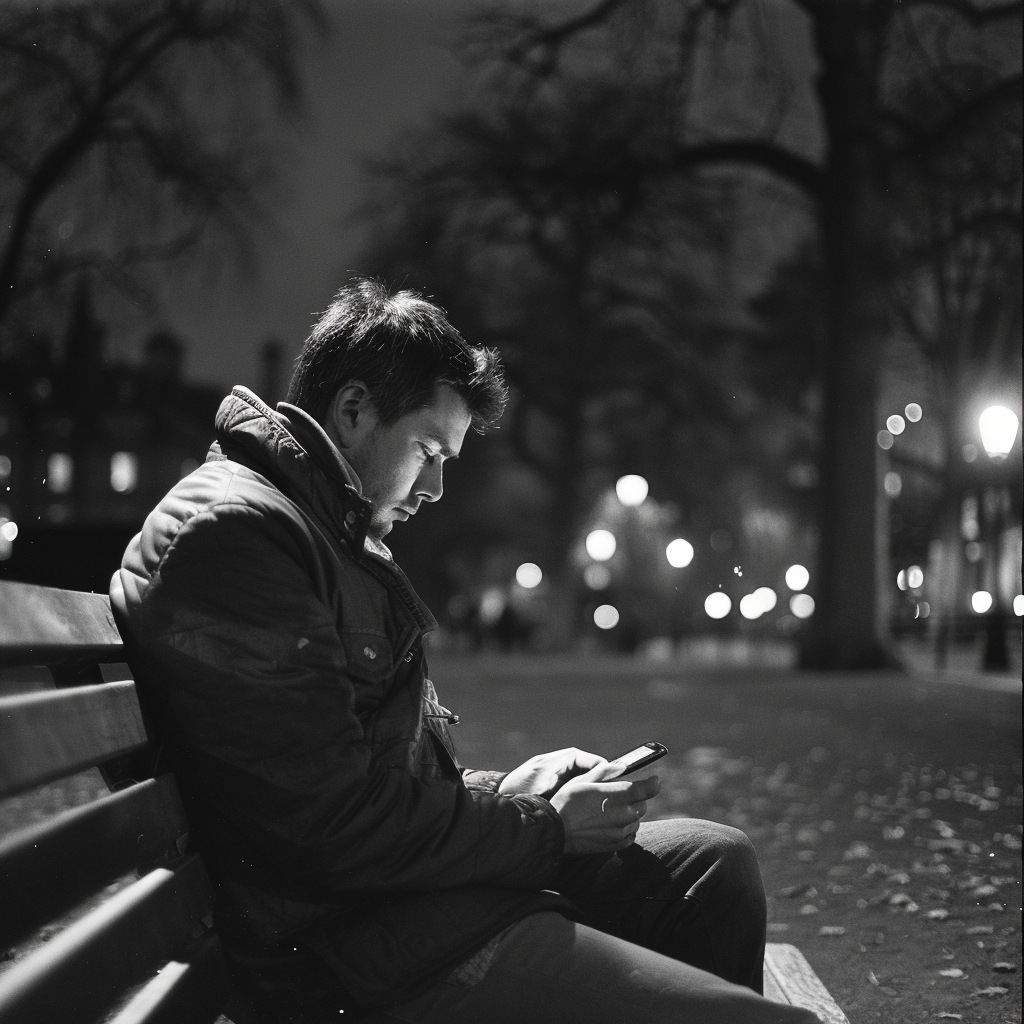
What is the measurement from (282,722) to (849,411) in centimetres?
1823

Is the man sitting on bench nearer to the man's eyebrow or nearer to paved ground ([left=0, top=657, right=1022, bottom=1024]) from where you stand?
the man's eyebrow

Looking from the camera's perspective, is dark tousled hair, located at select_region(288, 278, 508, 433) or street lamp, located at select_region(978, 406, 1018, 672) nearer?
dark tousled hair, located at select_region(288, 278, 508, 433)

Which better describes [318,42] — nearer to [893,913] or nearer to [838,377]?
[893,913]

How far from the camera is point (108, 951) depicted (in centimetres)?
160

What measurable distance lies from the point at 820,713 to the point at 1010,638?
8.13 meters

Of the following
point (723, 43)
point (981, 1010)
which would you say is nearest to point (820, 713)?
point (723, 43)

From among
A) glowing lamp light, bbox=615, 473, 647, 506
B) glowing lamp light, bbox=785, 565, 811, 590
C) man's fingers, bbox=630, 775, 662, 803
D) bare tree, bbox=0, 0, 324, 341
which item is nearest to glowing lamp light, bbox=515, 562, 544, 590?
glowing lamp light, bbox=785, 565, 811, 590

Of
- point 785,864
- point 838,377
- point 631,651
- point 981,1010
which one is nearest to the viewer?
point 981,1010

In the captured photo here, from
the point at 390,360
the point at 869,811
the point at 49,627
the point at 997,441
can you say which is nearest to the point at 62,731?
the point at 49,627

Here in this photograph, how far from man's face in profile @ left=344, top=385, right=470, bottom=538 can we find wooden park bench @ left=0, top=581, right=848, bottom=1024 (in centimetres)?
46

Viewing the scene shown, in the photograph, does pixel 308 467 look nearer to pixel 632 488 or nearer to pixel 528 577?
pixel 632 488

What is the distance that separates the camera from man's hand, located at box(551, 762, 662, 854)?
2061 millimetres

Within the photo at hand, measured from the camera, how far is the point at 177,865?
1977mm

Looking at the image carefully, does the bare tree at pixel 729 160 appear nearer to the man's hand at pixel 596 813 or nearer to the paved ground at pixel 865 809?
the paved ground at pixel 865 809
